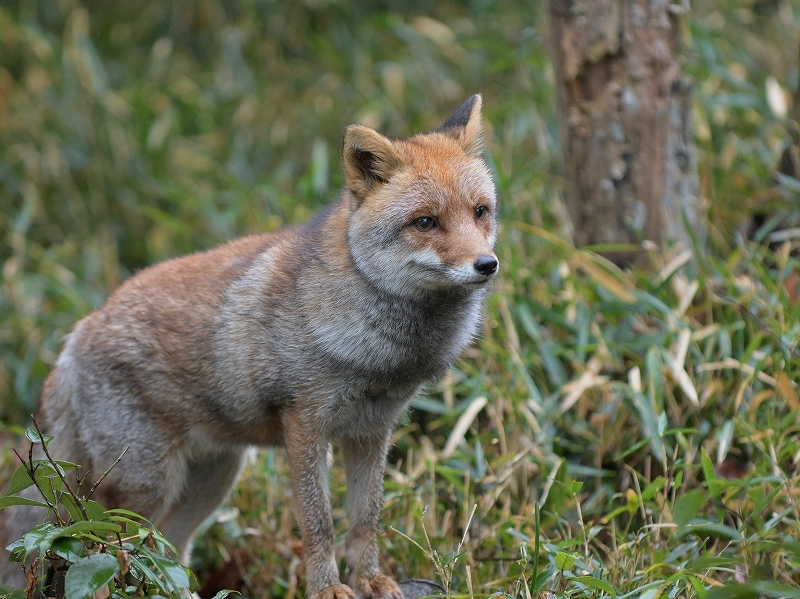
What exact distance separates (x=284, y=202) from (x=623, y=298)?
2.88m

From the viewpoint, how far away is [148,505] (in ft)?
14.9

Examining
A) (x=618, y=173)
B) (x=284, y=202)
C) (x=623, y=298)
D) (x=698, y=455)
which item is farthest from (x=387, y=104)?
(x=698, y=455)

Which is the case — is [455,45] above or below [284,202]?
above

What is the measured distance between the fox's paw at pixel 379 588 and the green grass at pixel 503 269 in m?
0.32

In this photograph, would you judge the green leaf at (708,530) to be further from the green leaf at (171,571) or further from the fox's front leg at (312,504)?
the green leaf at (171,571)

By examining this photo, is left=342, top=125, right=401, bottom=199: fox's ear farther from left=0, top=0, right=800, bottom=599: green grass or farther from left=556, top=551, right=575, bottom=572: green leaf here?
left=556, top=551, right=575, bottom=572: green leaf

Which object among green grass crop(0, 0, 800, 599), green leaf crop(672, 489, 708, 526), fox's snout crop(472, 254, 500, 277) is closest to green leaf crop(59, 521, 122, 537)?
green grass crop(0, 0, 800, 599)

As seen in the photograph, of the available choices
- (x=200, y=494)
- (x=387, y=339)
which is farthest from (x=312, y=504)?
(x=200, y=494)

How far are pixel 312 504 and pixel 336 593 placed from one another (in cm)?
42

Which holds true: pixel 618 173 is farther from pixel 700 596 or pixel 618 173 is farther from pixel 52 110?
pixel 52 110

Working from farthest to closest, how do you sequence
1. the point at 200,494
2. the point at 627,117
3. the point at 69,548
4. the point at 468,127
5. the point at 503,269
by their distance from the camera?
the point at 503,269
the point at 627,117
the point at 200,494
the point at 468,127
the point at 69,548

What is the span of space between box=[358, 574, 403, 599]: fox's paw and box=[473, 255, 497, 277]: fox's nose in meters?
1.57

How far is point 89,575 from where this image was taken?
3.07m

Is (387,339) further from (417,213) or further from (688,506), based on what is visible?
(688,506)
